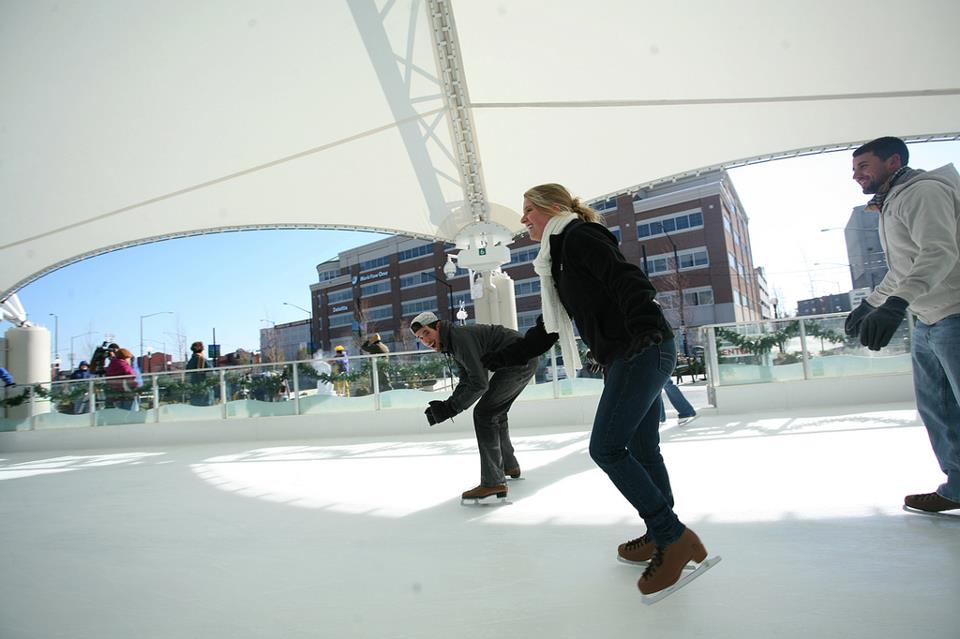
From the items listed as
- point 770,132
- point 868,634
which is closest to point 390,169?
point 770,132

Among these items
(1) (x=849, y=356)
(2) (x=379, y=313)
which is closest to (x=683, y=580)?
(1) (x=849, y=356)

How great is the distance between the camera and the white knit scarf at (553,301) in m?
2.18

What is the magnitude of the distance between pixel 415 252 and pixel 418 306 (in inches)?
262

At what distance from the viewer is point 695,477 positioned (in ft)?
13.1

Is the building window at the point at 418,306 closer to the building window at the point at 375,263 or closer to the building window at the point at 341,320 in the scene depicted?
the building window at the point at 375,263

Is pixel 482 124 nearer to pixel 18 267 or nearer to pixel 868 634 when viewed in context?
pixel 868 634

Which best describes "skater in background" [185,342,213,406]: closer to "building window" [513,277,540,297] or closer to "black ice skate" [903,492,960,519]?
"black ice skate" [903,492,960,519]

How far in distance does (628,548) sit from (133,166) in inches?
343

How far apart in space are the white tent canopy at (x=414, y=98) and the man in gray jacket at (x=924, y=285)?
4.14m

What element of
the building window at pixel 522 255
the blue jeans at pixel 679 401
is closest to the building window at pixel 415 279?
the building window at pixel 522 255

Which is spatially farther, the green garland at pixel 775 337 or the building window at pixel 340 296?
the building window at pixel 340 296

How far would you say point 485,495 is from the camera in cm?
362

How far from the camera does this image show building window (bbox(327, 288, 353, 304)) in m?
75.8

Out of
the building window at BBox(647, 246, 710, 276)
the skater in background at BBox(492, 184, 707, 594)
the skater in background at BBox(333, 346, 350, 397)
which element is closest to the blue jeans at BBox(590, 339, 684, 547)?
the skater in background at BBox(492, 184, 707, 594)
